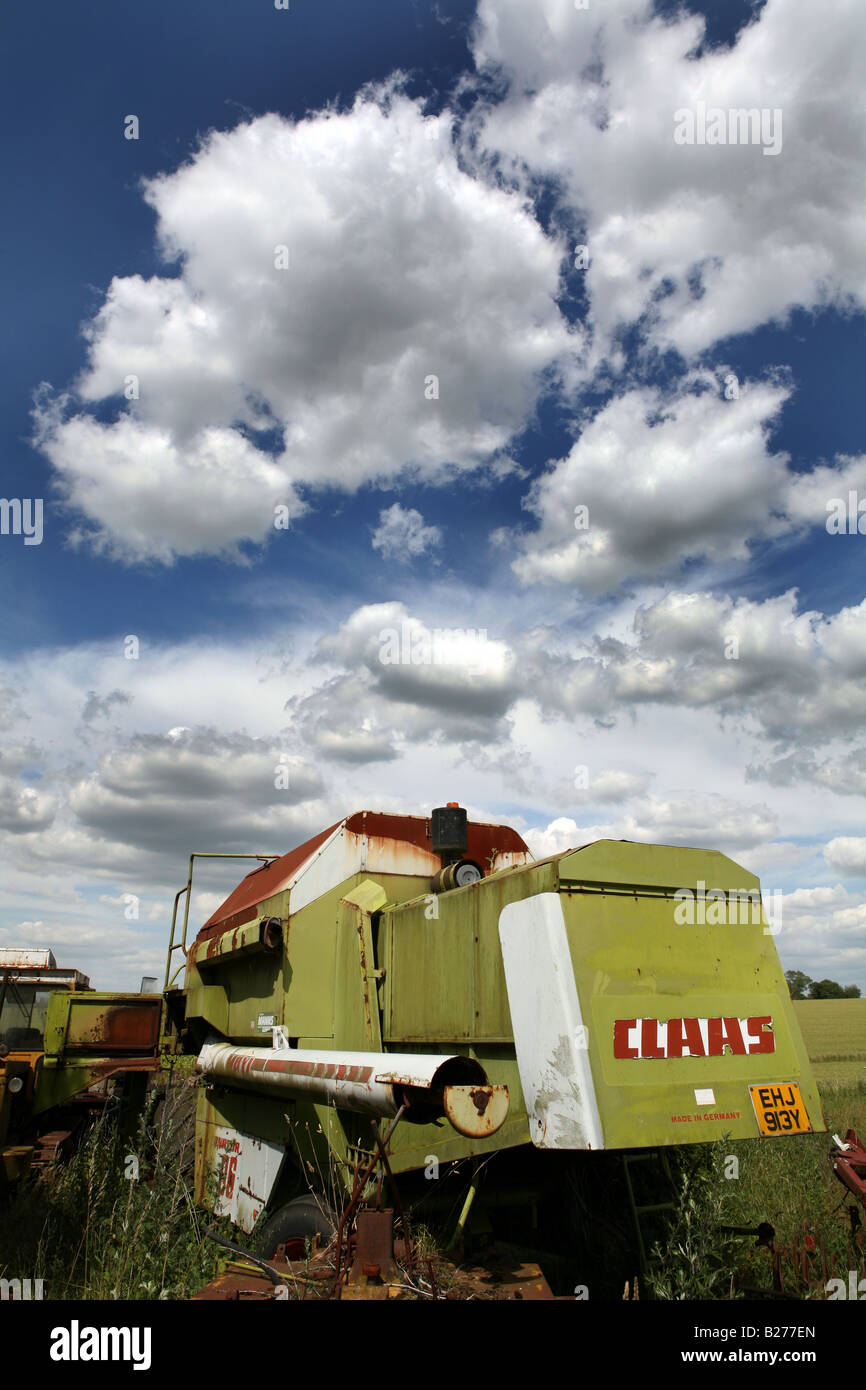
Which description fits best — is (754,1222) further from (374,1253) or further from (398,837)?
(374,1253)

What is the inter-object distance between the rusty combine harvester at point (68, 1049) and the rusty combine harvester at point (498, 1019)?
4.18 metres

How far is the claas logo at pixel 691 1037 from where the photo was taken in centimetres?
400

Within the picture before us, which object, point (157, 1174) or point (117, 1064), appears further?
point (117, 1064)

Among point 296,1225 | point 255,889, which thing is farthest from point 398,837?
point 296,1225

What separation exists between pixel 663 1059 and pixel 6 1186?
20.8 ft

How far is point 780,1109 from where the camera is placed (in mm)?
4258

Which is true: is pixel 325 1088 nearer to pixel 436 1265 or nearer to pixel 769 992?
pixel 436 1265

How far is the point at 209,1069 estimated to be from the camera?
7.14 meters

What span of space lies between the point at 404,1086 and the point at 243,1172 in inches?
166

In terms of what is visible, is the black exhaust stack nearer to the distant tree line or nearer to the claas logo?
the claas logo
